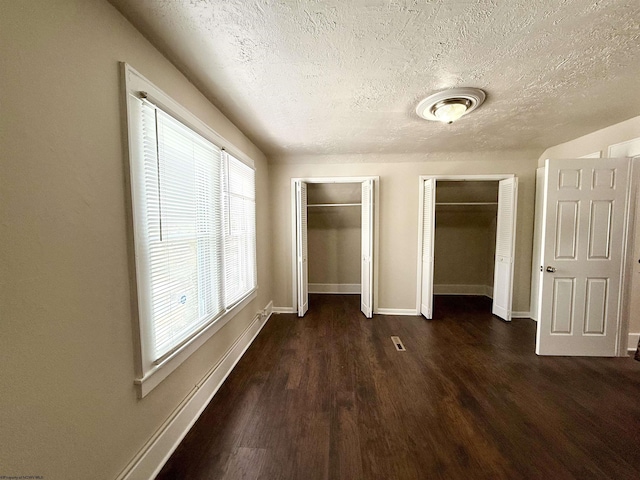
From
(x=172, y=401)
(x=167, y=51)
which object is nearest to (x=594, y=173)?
(x=167, y=51)

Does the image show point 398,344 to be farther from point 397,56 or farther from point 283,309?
point 397,56

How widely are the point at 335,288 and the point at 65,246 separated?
4180mm

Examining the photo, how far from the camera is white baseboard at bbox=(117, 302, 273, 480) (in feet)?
3.83

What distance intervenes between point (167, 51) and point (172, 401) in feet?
7.01

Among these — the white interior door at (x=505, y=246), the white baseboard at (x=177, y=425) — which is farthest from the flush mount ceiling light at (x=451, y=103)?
the white baseboard at (x=177, y=425)

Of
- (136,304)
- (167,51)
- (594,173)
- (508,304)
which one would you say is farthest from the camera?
(508,304)

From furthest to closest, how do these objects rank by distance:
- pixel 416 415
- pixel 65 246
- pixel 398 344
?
pixel 398 344 → pixel 416 415 → pixel 65 246

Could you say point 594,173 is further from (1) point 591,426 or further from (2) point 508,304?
(1) point 591,426

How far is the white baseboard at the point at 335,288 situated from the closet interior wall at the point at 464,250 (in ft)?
5.39

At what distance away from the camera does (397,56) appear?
4.40 ft

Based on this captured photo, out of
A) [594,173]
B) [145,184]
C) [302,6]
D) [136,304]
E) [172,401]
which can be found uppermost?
[302,6]

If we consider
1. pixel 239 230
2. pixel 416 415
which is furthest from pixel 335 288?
pixel 416 415

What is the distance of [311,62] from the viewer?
1.39m

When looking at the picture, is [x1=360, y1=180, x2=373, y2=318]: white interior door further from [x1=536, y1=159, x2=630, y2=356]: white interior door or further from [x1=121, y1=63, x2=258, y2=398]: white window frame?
[x1=121, y1=63, x2=258, y2=398]: white window frame
